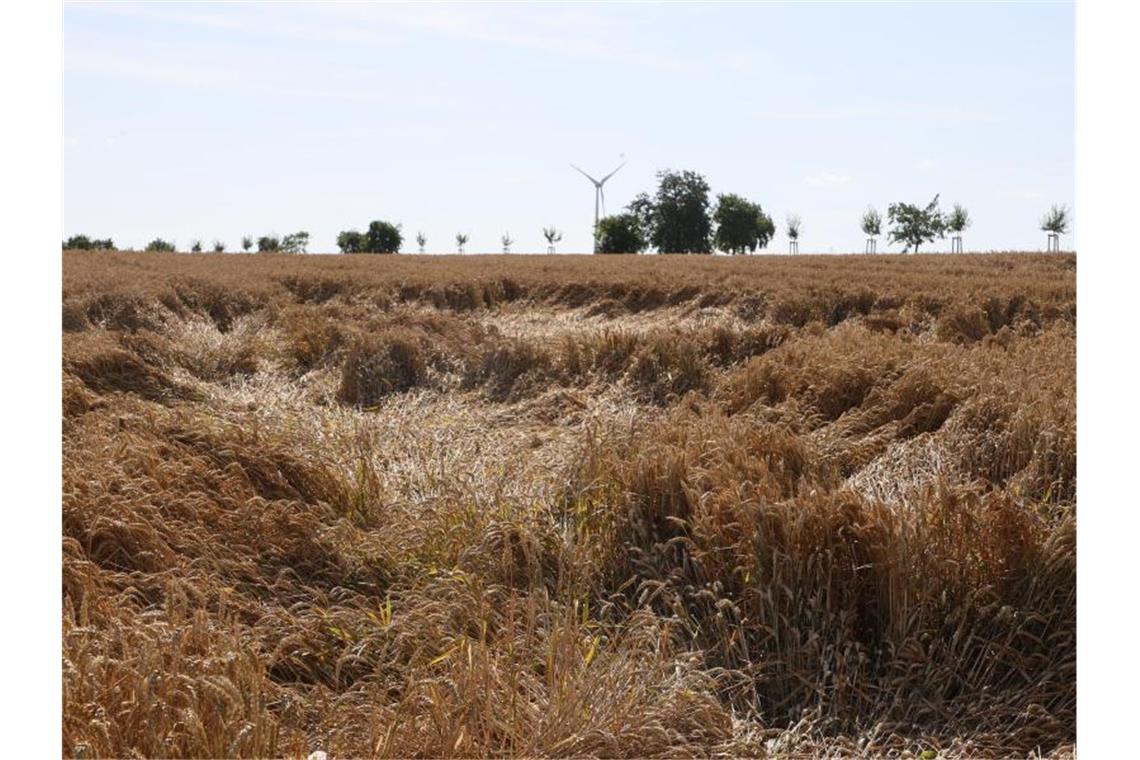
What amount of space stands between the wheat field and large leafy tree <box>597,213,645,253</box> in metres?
59.3

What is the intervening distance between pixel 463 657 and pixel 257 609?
1344 millimetres

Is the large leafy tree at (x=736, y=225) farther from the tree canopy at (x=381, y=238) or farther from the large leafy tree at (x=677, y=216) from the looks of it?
the tree canopy at (x=381, y=238)

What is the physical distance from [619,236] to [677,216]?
4.39 metres

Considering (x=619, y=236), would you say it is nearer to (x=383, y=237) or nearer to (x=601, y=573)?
(x=383, y=237)

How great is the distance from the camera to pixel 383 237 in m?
72.5

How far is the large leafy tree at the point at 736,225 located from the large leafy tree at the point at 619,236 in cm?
641

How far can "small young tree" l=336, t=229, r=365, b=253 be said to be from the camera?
7481cm

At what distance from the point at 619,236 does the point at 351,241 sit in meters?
22.1

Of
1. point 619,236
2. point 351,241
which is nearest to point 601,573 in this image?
point 619,236

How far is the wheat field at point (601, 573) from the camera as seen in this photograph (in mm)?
3625

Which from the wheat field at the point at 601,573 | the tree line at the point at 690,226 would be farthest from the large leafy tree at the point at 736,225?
the wheat field at the point at 601,573

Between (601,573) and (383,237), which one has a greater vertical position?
(383,237)

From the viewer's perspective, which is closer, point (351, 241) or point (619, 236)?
point (619, 236)

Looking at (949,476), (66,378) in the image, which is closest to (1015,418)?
(949,476)
